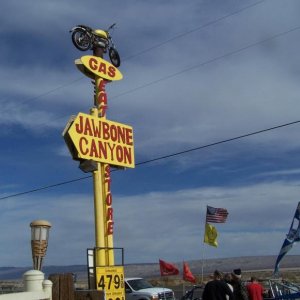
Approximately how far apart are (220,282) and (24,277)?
468 centimetres

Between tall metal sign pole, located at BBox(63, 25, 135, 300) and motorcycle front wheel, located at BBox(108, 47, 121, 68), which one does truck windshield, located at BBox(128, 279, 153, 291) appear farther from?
motorcycle front wheel, located at BBox(108, 47, 121, 68)

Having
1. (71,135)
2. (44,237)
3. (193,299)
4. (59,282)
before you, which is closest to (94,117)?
(71,135)

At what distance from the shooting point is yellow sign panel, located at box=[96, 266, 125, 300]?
13.2m

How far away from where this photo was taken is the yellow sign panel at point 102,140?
46.9 feet

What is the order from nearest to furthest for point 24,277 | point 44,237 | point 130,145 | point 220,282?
point 24,277, point 220,282, point 44,237, point 130,145

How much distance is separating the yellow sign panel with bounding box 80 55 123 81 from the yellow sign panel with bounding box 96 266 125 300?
5629 mm

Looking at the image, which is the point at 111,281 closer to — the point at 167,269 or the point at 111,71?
the point at 111,71

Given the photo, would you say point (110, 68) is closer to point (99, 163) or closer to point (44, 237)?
point (99, 163)

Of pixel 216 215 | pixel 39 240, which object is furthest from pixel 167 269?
pixel 39 240

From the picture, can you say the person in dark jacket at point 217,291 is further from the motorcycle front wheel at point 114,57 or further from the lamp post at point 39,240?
the motorcycle front wheel at point 114,57

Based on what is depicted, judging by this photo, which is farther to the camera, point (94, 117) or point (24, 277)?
point (94, 117)

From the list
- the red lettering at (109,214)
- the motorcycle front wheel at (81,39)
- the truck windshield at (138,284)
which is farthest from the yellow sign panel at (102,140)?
the truck windshield at (138,284)

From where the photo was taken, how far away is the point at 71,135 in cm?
1402

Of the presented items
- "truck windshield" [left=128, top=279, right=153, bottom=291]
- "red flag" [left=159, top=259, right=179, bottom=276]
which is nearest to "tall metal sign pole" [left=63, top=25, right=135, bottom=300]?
"truck windshield" [left=128, top=279, right=153, bottom=291]
